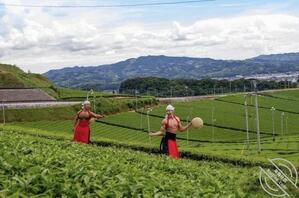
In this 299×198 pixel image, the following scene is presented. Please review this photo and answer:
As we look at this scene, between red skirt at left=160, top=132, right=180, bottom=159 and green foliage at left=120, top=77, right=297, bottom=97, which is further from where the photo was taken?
green foliage at left=120, top=77, right=297, bottom=97

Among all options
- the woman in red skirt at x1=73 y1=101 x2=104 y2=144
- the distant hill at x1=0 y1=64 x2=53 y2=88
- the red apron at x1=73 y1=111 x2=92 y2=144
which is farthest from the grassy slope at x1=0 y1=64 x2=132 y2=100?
the red apron at x1=73 y1=111 x2=92 y2=144

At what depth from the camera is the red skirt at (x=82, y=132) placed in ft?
61.5

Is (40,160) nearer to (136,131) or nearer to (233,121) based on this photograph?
(136,131)

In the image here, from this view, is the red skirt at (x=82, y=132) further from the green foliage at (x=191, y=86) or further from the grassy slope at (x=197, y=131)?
the green foliage at (x=191, y=86)

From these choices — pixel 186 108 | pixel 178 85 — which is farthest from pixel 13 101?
pixel 178 85

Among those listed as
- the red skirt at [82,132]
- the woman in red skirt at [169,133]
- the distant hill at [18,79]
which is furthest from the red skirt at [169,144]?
the distant hill at [18,79]

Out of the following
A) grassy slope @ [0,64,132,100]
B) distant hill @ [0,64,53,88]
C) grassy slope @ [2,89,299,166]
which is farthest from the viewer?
grassy slope @ [0,64,132,100]

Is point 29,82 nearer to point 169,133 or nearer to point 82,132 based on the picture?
point 82,132

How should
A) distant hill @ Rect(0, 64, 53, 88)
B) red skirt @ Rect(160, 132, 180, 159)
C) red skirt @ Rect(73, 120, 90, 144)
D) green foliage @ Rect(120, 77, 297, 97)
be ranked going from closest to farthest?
1. red skirt @ Rect(160, 132, 180, 159)
2. red skirt @ Rect(73, 120, 90, 144)
3. distant hill @ Rect(0, 64, 53, 88)
4. green foliage @ Rect(120, 77, 297, 97)

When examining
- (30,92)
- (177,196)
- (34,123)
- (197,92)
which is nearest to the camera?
(177,196)

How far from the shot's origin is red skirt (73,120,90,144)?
1873 centimetres

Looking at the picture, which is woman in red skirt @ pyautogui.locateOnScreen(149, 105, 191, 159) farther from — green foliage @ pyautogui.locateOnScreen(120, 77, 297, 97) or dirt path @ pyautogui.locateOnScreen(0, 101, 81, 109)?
green foliage @ pyautogui.locateOnScreen(120, 77, 297, 97)

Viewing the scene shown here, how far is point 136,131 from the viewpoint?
239 feet

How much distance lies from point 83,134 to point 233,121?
67.5m
